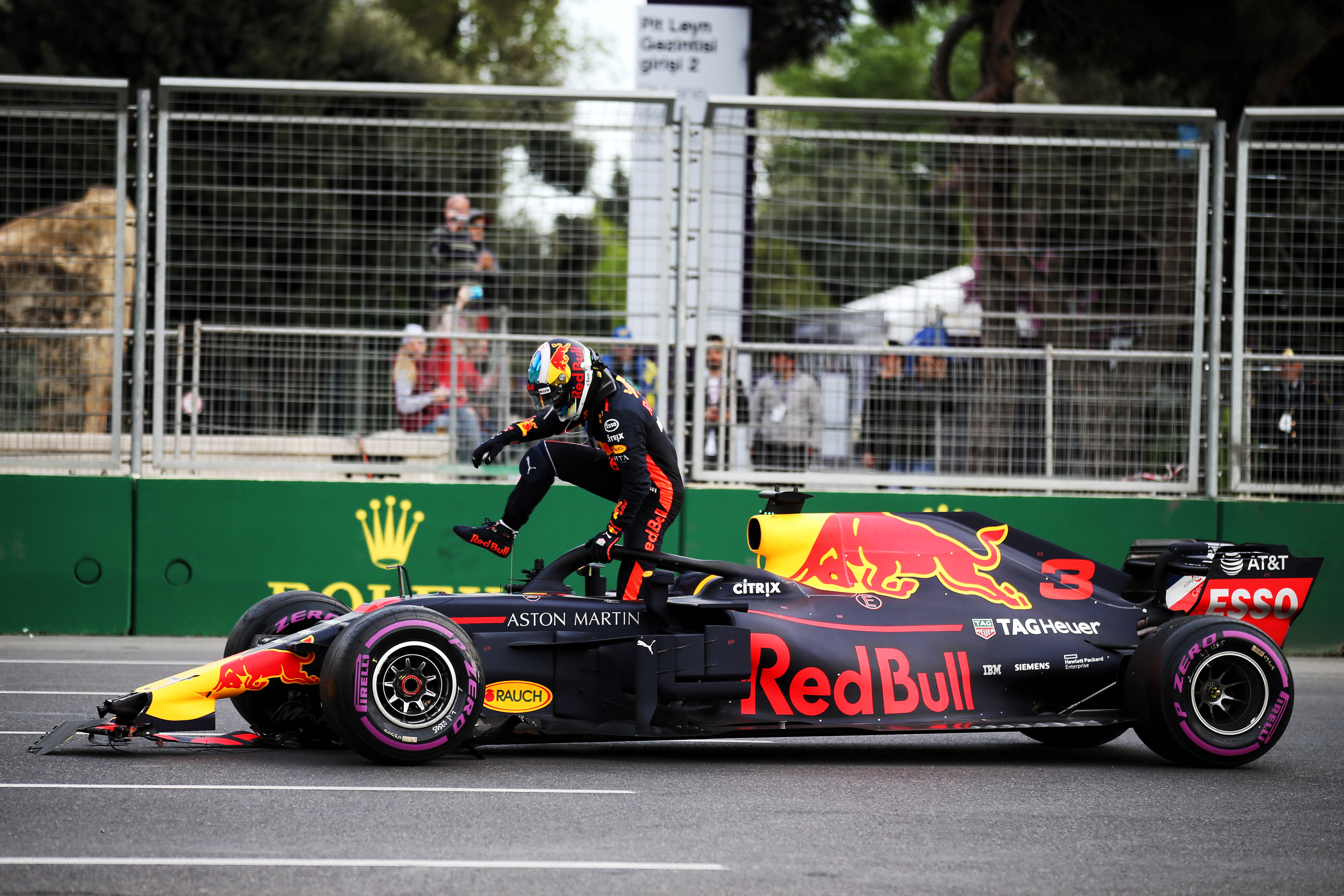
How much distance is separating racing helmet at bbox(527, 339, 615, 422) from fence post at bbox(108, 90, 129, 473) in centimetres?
476

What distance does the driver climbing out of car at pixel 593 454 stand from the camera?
793 centimetres

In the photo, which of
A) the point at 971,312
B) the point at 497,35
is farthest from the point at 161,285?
the point at 497,35

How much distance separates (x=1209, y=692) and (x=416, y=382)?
6.37 metres

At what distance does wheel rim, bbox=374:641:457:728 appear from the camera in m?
6.30

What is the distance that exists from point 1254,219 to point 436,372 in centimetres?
670

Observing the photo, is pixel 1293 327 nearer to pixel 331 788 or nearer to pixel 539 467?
pixel 539 467

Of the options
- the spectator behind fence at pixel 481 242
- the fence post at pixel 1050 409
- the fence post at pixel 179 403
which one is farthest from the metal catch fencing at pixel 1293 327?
the fence post at pixel 179 403

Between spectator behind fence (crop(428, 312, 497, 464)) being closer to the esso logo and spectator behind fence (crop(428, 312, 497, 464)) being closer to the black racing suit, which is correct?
the black racing suit

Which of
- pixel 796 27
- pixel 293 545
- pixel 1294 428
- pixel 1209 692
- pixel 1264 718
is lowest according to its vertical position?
pixel 1264 718

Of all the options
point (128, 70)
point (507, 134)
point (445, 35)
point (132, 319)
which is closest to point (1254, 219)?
point (507, 134)

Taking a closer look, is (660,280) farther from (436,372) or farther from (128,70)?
(128,70)

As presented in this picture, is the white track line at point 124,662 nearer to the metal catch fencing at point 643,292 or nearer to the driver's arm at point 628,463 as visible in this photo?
the metal catch fencing at point 643,292

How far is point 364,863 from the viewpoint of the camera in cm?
482

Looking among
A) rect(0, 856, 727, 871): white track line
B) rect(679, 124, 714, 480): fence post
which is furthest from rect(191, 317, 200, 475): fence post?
rect(0, 856, 727, 871): white track line
